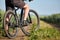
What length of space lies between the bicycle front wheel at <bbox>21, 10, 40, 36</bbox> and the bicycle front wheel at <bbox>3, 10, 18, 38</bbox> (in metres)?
0.14

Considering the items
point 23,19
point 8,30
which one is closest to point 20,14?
point 23,19

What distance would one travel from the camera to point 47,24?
3.23m

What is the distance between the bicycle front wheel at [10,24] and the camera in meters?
2.72

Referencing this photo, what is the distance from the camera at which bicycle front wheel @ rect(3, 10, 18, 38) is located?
2723mm

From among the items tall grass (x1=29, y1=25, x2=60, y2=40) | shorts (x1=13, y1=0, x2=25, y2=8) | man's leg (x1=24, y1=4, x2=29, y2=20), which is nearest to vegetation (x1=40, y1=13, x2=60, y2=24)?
tall grass (x1=29, y1=25, x2=60, y2=40)

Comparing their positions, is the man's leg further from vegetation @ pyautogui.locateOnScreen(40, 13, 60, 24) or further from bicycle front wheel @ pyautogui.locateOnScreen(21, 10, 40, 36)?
vegetation @ pyautogui.locateOnScreen(40, 13, 60, 24)

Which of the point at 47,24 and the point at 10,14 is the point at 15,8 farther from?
the point at 47,24

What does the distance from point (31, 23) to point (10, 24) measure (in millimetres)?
444

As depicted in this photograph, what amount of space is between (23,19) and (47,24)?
45cm

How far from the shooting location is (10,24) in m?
2.78

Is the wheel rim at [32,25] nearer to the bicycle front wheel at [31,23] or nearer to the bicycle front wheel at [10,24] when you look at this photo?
the bicycle front wheel at [31,23]

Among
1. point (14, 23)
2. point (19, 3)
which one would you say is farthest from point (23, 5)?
point (14, 23)

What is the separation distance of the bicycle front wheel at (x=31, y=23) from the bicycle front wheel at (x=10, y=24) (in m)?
0.14

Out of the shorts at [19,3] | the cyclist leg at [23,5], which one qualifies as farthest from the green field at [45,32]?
the shorts at [19,3]
